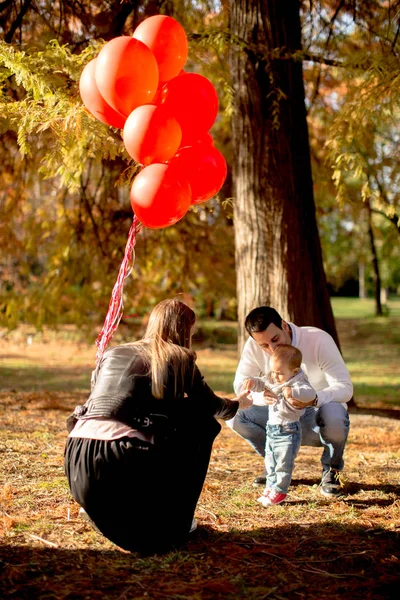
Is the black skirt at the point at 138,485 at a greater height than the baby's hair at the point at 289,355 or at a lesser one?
lesser

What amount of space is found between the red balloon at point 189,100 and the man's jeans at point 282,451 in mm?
1831

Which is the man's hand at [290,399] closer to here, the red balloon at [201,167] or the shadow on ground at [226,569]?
the shadow on ground at [226,569]

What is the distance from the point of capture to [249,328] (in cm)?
400

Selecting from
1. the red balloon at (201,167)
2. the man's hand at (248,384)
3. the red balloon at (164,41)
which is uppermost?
the red balloon at (164,41)

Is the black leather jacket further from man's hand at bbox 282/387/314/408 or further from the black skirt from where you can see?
man's hand at bbox 282/387/314/408

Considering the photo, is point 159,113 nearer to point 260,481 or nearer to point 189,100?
point 189,100

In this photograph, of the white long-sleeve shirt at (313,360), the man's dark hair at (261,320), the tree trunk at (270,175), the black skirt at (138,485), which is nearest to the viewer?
the black skirt at (138,485)

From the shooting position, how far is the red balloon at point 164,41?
3877 mm

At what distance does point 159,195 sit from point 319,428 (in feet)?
5.51

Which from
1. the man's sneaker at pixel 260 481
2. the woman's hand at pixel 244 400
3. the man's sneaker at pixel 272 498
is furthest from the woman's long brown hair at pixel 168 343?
the man's sneaker at pixel 260 481

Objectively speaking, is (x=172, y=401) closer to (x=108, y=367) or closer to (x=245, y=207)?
(x=108, y=367)

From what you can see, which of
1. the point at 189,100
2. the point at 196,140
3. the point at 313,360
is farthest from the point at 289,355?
the point at 189,100

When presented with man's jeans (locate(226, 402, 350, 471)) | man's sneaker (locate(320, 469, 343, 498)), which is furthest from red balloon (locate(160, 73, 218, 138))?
man's sneaker (locate(320, 469, 343, 498))

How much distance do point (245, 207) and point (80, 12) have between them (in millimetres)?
2716
